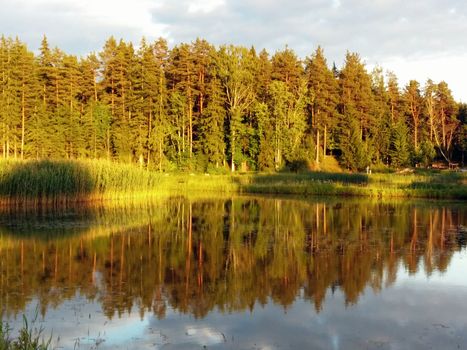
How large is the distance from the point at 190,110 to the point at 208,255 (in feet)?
132

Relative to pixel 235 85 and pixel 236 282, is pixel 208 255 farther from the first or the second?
pixel 235 85

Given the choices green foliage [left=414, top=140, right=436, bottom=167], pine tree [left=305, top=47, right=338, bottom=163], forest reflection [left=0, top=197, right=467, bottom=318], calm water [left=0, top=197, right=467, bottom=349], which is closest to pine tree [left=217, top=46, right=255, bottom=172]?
pine tree [left=305, top=47, right=338, bottom=163]

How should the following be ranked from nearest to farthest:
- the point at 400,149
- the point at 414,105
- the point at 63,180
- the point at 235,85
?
the point at 63,180
the point at 235,85
the point at 400,149
the point at 414,105

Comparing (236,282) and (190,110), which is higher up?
(190,110)

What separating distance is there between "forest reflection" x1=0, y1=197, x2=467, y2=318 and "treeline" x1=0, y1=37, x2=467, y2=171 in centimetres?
2736

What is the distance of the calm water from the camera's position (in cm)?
773

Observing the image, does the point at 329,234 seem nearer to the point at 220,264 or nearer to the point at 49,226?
the point at 220,264

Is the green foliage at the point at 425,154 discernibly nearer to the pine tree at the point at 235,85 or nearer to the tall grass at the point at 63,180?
the pine tree at the point at 235,85

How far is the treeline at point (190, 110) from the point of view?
4853 cm

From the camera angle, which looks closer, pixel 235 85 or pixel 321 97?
pixel 235 85

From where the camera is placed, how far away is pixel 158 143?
5047 centimetres

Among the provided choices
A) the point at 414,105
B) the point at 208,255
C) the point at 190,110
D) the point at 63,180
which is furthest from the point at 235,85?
the point at 208,255

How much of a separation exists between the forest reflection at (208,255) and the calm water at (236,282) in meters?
0.04

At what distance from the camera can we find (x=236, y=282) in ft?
35.5
